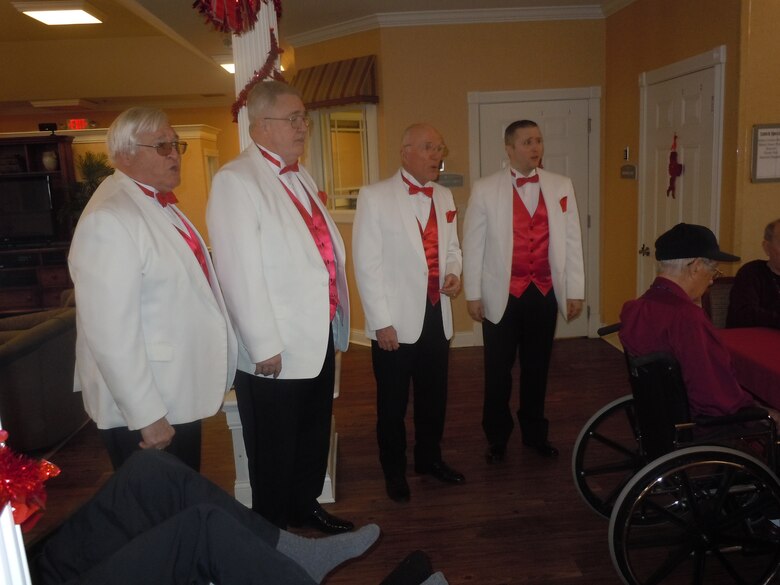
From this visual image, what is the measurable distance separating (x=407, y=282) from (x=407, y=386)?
0.45 metres

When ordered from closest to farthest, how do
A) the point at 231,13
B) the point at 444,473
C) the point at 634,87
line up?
1. the point at 231,13
2. the point at 444,473
3. the point at 634,87

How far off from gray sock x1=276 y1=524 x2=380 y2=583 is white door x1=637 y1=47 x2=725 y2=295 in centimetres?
285

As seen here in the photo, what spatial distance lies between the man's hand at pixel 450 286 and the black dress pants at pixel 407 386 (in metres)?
0.07

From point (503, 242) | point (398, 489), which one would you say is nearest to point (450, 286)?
point (503, 242)

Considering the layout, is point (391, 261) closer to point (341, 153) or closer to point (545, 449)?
point (545, 449)

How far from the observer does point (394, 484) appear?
286 cm

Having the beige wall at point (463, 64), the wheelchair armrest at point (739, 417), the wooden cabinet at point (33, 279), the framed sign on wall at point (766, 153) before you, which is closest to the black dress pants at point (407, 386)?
the wheelchair armrest at point (739, 417)

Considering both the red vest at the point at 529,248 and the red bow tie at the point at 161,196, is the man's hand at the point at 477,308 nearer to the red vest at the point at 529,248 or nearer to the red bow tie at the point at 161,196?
the red vest at the point at 529,248

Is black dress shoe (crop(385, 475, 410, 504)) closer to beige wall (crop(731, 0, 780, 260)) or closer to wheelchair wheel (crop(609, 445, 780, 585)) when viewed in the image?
wheelchair wheel (crop(609, 445, 780, 585))

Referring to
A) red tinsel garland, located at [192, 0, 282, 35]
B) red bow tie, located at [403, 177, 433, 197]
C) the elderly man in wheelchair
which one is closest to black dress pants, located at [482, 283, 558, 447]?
red bow tie, located at [403, 177, 433, 197]

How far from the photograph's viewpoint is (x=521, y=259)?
3000mm

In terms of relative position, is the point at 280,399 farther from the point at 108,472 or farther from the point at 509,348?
the point at 108,472

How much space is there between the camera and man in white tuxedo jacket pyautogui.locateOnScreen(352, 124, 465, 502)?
8.77ft

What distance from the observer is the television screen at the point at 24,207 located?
25.4 ft
